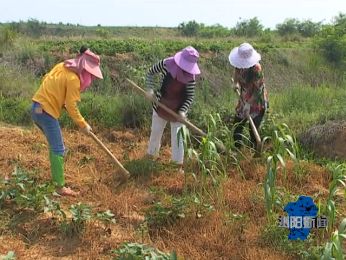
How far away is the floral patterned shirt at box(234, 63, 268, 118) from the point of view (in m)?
4.56

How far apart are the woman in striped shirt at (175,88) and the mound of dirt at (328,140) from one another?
1.64 m

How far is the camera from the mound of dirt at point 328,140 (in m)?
5.03

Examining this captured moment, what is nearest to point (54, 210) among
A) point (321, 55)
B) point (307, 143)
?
point (307, 143)

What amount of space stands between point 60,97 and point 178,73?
44.9 inches

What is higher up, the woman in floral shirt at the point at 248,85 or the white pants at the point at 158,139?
the woman in floral shirt at the point at 248,85

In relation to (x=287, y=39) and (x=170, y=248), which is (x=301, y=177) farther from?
(x=287, y=39)

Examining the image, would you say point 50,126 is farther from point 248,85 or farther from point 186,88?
point 248,85

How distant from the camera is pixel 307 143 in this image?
523cm

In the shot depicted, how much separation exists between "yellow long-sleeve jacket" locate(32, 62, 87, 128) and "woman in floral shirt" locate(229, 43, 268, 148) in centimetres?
159

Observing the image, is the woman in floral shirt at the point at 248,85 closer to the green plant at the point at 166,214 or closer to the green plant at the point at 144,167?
the green plant at the point at 144,167

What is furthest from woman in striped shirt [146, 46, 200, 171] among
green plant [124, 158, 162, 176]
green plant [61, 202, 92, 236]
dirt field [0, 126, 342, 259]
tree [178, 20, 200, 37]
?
tree [178, 20, 200, 37]

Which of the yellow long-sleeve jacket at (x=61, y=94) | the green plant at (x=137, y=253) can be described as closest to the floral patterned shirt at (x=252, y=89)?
the yellow long-sleeve jacket at (x=61, y=94)

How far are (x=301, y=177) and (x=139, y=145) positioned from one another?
2.06 m

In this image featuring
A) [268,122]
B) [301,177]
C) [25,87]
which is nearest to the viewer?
[301,177]
